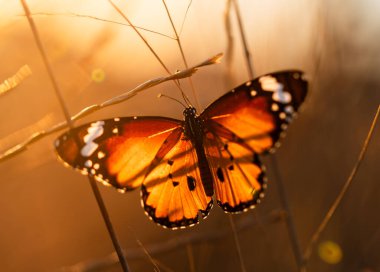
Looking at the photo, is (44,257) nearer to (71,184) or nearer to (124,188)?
(71,184)

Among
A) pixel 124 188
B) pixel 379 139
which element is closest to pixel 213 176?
Answer: pixel 124 188

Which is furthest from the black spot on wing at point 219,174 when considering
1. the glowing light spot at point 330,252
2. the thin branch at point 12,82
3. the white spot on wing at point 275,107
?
the glowing light spot at point 330,252

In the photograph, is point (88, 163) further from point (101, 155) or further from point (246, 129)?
point (246, 129)

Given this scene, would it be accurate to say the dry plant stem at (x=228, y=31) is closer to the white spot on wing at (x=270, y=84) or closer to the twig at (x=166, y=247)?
the white spot on wing at (x=270, y=84)

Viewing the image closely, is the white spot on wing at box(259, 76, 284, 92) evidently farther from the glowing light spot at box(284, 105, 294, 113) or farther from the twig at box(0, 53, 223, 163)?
the twig at box(0, 53, 223, 163)

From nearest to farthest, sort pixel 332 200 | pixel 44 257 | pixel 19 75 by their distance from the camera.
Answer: pixel 19 75 → pixel 332 200 → pixel 44 257

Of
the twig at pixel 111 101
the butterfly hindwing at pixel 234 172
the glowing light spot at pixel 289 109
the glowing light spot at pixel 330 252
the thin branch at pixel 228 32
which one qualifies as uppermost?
the thin branch at pixel 228 32

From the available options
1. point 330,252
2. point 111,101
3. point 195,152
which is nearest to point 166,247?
point 195,152
